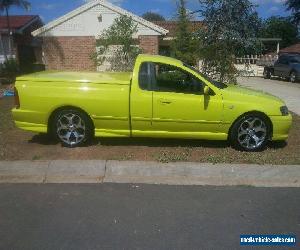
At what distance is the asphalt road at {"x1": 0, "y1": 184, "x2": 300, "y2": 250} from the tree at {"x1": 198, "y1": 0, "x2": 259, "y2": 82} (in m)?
8.56

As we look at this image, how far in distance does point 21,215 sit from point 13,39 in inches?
1036

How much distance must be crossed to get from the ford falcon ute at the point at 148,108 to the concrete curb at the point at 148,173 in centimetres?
101

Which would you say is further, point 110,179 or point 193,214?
point 110,179

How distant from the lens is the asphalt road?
4.41 meters

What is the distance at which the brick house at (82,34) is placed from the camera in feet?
73.4

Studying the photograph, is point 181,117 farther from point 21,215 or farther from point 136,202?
point 21,215

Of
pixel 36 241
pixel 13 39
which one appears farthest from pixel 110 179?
pixel 13 39

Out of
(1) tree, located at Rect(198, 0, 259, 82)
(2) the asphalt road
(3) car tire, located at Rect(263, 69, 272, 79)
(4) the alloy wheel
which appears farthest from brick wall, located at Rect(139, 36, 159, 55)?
(2) the asphalt road

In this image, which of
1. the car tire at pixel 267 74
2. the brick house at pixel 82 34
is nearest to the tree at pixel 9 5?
the brick house at pixel 82 34

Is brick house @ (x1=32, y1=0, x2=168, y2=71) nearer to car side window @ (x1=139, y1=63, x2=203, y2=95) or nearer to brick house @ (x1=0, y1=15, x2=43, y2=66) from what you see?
brick house @ (x1=0, y1=15, x2=43, y2=66)

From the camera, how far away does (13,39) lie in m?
29.2

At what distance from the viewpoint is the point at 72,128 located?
Result: 7781mm

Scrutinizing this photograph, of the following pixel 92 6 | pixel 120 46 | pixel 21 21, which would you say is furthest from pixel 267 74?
pixel 21 21

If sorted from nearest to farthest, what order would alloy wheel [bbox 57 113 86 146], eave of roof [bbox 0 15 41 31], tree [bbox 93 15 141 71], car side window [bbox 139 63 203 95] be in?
car side window [bbox 139 63 203 95], alloy wheel [bbox 57 113 86 146], tree [bbox 93 15 141 71], eave of roof [bbox 0 15 41 31]
